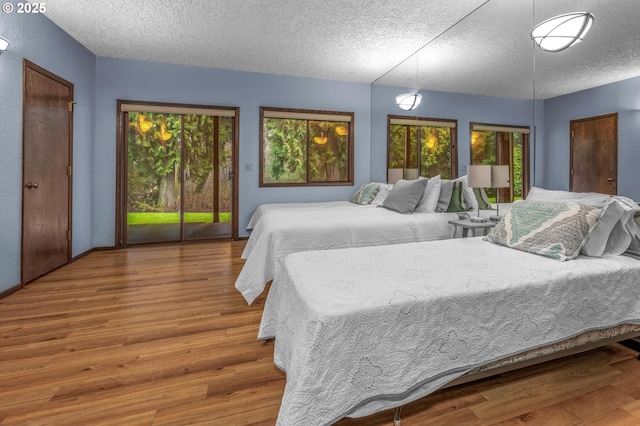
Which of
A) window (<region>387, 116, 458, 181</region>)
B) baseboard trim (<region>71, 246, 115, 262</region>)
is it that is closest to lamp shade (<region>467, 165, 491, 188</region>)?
window (<region>387, 116, 458, 181</region>)

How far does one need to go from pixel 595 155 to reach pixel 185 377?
296cm

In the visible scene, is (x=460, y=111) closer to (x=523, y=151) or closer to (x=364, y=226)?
(x=523, y=151)

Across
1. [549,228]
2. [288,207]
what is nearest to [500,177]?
[549,228]

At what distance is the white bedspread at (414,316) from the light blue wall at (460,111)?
1586mm

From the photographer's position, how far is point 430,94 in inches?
157

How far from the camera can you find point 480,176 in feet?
9.75

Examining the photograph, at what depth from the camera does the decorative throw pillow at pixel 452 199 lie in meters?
3.48

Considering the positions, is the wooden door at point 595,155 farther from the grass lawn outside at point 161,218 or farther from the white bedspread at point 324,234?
the grass lawn outside at point 161,218

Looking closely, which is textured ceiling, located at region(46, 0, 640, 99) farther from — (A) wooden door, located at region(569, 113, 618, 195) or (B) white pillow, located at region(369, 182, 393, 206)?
(B) white pillow, located at region(369, 182, 393, 206)

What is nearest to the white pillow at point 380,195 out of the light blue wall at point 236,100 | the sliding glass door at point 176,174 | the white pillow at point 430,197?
Result: the white pillow at point 430,197

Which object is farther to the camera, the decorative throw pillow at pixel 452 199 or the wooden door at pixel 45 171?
the decorative throw pillow at pixel 452 199

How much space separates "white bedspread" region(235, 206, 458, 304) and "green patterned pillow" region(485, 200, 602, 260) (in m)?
1.02

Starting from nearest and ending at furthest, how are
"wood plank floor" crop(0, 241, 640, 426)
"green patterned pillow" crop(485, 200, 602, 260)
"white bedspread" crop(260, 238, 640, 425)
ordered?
1. "white bedspread" crop(260, 238, 640, 425)
2. "wood plank floor" crop(0, 241, 640, 426)
3. "green patterned pillow" crop(485, 200, 602, 260)

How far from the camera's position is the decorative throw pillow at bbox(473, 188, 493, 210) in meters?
3.03
